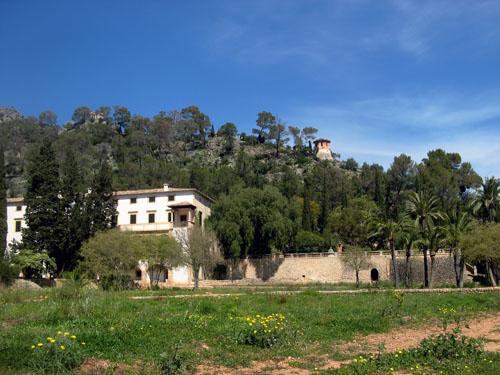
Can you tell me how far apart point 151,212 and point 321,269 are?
21.6m

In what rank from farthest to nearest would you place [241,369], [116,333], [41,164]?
[41,164] < [116,333] < [241,369]

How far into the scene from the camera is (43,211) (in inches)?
2071

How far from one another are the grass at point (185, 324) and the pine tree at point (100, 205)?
30667mm

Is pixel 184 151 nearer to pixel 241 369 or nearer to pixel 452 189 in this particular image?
→ pixel 452 189

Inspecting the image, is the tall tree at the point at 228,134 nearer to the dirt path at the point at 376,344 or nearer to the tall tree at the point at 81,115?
the tall tree at the point at 81,115

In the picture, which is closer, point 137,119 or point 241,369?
point 241,369

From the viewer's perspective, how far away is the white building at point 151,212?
63000 millimetres

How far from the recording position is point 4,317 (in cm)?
1717

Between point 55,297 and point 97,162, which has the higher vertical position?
point 97,162

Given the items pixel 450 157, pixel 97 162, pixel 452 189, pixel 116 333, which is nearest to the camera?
pixel 116 333

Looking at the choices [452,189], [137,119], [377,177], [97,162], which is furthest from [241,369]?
[137,119]

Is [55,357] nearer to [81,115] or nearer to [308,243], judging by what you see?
[308,243]

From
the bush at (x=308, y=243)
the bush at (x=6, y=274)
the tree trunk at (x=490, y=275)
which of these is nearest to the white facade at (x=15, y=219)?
the bush at (x=6, y=274)

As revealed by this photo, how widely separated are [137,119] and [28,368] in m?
147
